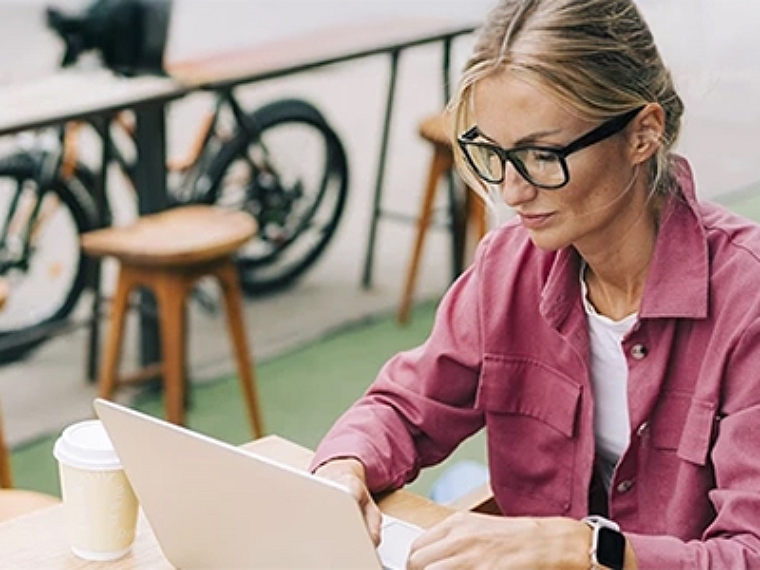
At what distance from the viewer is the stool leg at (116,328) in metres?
3.66

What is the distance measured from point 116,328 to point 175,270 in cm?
25

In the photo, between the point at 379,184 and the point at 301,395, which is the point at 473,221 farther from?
the point at 301,395

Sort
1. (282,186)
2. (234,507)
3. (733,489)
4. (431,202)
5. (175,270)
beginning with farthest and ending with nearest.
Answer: (282,186)
(431,202)
(175,270)
(733,489)
(234,507)

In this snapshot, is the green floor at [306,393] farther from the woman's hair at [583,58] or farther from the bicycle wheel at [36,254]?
the woman's hair at [583,58]

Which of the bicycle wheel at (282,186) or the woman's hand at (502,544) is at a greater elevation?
the woman's hand at (502,544)

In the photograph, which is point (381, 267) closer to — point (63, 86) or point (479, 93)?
point (63, 86)

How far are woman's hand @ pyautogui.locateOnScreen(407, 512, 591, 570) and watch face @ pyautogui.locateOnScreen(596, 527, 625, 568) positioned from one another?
0.6 inches

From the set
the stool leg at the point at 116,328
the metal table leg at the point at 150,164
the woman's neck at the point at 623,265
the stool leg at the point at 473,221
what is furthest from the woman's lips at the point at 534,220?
the stool leg at the point at 473,221

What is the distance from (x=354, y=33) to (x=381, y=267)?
95cm

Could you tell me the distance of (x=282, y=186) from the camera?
15.9 feet

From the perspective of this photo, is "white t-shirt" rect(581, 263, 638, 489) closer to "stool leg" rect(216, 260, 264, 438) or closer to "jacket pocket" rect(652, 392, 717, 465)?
"jacket pocket" rect(652, 392, 717, 465)

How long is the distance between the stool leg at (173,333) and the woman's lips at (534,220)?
80.3 inches

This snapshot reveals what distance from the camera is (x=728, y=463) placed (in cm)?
157

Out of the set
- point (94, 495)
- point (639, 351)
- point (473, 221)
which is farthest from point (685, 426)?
point (473, 221)
